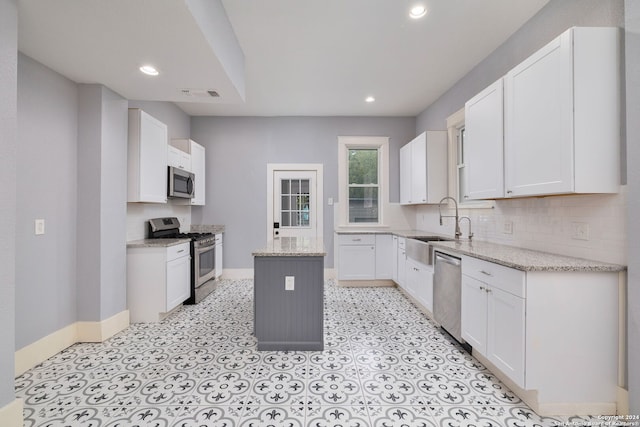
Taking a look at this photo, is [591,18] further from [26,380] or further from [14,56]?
[26,380]

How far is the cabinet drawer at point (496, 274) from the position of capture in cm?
173

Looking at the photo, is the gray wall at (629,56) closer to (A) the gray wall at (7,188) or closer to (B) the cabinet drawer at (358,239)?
(B) the cabinet drawer at (358,239)

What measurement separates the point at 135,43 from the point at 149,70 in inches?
17.5

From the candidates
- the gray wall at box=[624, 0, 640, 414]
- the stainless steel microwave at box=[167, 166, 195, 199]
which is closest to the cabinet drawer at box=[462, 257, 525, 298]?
the gray wall at box=[624, 0, 640, 414]

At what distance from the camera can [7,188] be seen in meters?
1.56

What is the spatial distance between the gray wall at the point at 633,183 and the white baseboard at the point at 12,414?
346 centimetres

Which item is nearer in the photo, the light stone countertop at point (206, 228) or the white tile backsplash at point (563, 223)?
the white tile backsplash at point (563, 223)

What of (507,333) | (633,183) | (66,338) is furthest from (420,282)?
(66,338)

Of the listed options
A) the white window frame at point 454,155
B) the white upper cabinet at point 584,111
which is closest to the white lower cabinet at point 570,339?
the white upper cabinet at point 584,111

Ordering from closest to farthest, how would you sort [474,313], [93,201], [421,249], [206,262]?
[474,313] → [93,201] → [421,249] → [206,262]

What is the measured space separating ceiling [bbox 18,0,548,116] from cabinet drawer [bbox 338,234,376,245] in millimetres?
2185

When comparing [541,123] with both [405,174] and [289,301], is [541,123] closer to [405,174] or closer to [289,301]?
[289,301]

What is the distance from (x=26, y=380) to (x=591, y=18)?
15.6ft

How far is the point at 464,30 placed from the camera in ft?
8.54
